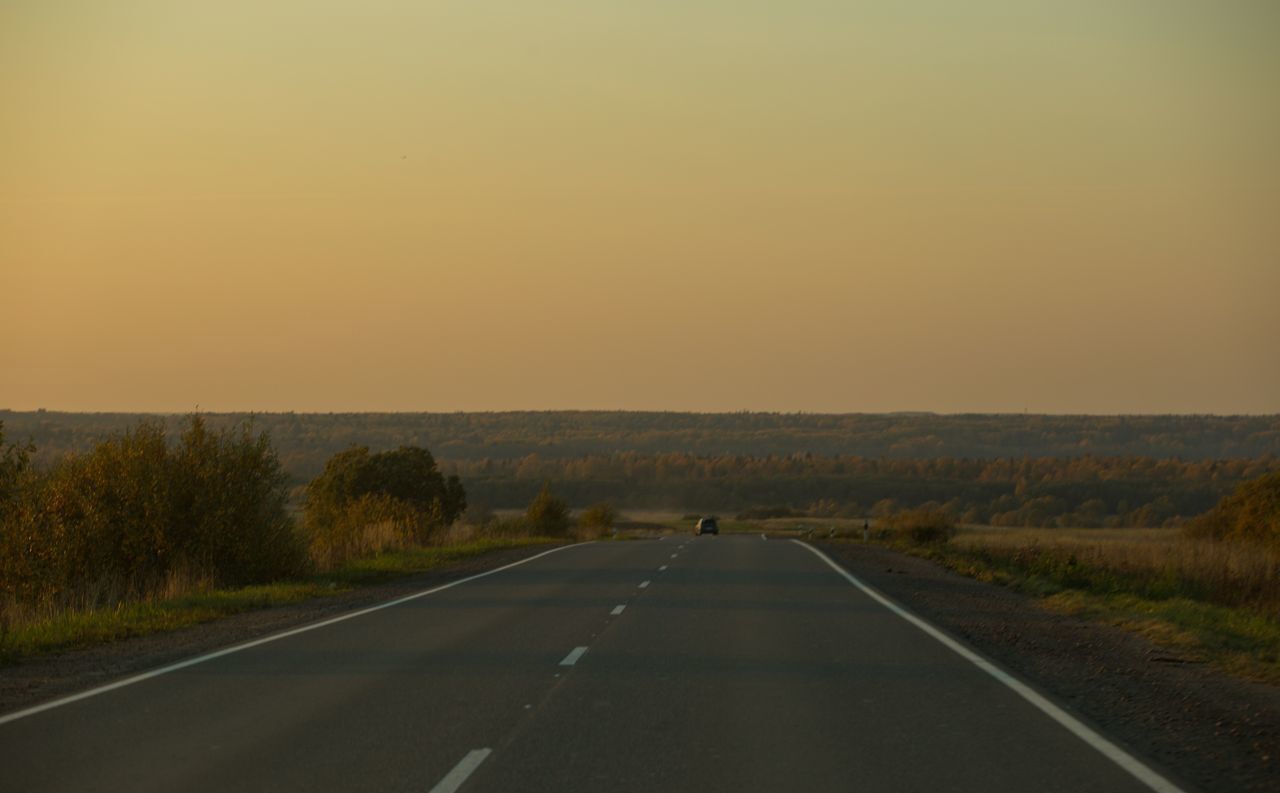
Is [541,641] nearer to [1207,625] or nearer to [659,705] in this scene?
[659,705]

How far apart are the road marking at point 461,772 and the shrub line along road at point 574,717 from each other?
2 centimetres

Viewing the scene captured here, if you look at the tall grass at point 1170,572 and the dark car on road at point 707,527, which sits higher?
the tall grass at point 1170,572

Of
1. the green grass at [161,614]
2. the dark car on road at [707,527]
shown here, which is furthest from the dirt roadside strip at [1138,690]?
the dark car on road at [707,527]

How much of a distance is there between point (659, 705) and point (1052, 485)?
14120 cm

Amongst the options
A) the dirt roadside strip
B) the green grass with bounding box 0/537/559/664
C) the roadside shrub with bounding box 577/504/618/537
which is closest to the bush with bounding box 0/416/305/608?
the green grass with bounding box 0/537/559/664

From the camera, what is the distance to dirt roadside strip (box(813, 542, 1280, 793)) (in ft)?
30.9

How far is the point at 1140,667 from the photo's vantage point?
47.5 feet

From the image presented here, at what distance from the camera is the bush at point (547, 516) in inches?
2719

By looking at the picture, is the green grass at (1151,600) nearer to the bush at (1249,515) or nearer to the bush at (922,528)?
the bush at (1249,515)

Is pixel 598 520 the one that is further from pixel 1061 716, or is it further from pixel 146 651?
pixel 1061 716

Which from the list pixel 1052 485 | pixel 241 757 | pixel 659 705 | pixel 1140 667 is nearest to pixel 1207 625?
pixel 1140 667

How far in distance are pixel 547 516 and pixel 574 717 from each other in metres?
59.8

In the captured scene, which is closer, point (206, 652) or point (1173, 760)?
point (1173, 760)

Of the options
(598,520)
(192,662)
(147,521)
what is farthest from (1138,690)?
(598,520)
